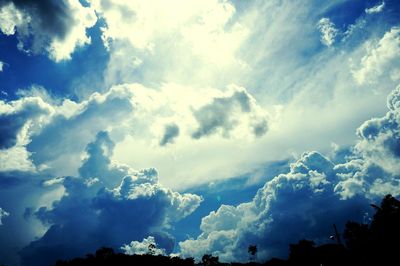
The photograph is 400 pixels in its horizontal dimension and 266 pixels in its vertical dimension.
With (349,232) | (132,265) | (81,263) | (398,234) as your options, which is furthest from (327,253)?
(81,263)

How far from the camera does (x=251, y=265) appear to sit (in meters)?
113

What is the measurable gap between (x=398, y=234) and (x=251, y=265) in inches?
2348

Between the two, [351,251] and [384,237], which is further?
[351,251]

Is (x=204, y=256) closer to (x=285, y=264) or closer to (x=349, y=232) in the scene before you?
(x=285, y=264)

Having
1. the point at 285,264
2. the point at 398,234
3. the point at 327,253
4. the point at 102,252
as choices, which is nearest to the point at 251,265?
the point at 285,264

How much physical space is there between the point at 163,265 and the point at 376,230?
1896 inches

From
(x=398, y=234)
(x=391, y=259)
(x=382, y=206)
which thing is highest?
(x=382, y=206)

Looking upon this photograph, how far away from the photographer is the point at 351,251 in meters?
87.8

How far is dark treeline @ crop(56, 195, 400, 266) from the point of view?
62.8 meters

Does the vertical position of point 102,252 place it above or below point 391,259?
above

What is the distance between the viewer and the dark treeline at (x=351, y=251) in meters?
62.8

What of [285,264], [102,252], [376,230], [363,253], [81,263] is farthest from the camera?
[102,252]

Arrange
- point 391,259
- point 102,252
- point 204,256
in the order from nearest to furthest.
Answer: point 391,259 < point 102,252 < point 204,256

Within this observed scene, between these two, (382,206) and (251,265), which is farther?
(251,265)
